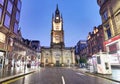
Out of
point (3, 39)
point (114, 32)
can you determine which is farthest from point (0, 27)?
point (114, 32)

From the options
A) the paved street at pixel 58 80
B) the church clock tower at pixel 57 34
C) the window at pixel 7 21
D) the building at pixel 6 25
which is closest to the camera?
the paved street at pixel 58 80

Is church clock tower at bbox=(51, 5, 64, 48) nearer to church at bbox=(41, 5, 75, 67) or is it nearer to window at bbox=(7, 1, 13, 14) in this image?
church at bbox=(41, 5, 75, 67)

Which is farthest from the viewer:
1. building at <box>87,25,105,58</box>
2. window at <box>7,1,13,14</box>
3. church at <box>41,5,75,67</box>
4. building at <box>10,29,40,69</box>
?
church at <box>41,5,75,67</box>

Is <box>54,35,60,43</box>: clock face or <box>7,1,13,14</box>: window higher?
<box>54,35,60,43</box>: clock face

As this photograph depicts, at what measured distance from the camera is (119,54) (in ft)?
69.7

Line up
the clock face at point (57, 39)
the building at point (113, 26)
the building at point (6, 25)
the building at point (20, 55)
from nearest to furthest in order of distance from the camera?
the building at point (113, 26) → the building at point (6, 25) → the building at point (20, 55) → the clock face at point (57, 39)

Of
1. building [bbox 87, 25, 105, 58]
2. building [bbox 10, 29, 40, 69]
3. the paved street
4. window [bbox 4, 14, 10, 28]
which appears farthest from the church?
the paved street

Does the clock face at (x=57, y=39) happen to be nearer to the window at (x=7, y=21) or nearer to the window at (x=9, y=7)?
the window at (x=9, y=7)

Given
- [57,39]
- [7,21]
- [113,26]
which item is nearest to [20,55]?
[7,21]

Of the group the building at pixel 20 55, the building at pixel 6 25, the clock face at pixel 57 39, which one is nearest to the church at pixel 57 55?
the clock face at pixel 57 39

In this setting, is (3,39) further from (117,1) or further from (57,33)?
(57,33)

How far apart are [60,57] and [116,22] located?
2376 inches

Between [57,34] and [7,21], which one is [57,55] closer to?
[57,34]

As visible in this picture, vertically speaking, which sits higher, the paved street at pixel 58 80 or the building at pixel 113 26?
the building at pixel 113 26
